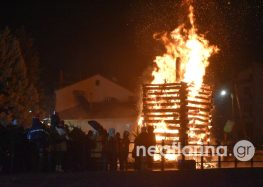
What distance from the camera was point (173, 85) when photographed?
22.9m

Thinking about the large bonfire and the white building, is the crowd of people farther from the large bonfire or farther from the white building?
the white building

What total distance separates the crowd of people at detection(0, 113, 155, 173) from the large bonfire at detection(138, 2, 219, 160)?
3.56 meters

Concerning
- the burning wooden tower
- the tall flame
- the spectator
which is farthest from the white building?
the spectator

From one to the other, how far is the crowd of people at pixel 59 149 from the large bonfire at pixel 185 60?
11.7 feet

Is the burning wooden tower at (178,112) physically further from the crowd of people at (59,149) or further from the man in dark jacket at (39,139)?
the man in dark jacket at (39,139)

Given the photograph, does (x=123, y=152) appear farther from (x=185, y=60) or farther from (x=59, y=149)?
(x=185, y=60)

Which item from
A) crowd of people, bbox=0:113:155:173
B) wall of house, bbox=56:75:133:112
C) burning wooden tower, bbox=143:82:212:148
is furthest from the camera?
wall of house, bbox=56:75:133:112

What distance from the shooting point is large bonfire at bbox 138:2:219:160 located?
933 inches

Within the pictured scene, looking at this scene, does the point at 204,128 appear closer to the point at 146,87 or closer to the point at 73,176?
the point at 146,87

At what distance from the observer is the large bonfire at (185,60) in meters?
23.7

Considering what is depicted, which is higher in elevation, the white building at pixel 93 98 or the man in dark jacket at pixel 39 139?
the white building at pixel 93 98

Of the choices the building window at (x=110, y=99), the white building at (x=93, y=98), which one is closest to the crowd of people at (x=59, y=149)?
the white building at (x=93, y=98)

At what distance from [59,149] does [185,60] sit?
869cm

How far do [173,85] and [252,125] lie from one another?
129 ft
